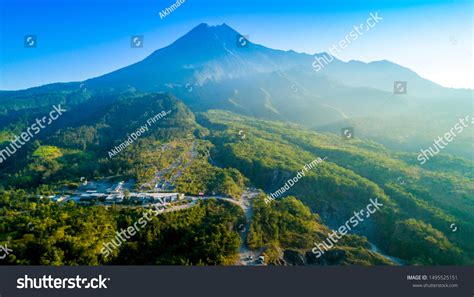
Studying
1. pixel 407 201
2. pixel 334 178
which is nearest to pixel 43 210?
pixel 334 178

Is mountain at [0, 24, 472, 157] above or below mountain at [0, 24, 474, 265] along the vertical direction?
above

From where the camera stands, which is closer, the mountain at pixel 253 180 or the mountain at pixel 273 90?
the mountain at pixel 253 180

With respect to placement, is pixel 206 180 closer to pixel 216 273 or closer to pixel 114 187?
pixel 114 187

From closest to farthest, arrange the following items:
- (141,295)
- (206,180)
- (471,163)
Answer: (141,295) → (206,180) → (471,163)

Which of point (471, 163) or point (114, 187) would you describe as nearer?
point (114, 187)

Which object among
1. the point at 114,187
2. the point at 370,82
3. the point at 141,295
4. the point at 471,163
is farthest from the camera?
the point at 370,82

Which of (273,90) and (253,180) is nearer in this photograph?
(253,180)

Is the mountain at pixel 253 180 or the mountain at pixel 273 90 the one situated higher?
the mountain at pixel 273 90

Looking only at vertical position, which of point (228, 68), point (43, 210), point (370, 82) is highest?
point (228, 68)

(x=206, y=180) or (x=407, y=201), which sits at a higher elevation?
(x=206, y=180)

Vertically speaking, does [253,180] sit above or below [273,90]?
below

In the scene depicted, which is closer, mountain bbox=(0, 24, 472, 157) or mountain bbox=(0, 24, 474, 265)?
mountain bbox=(0, 24, 474, 265)
